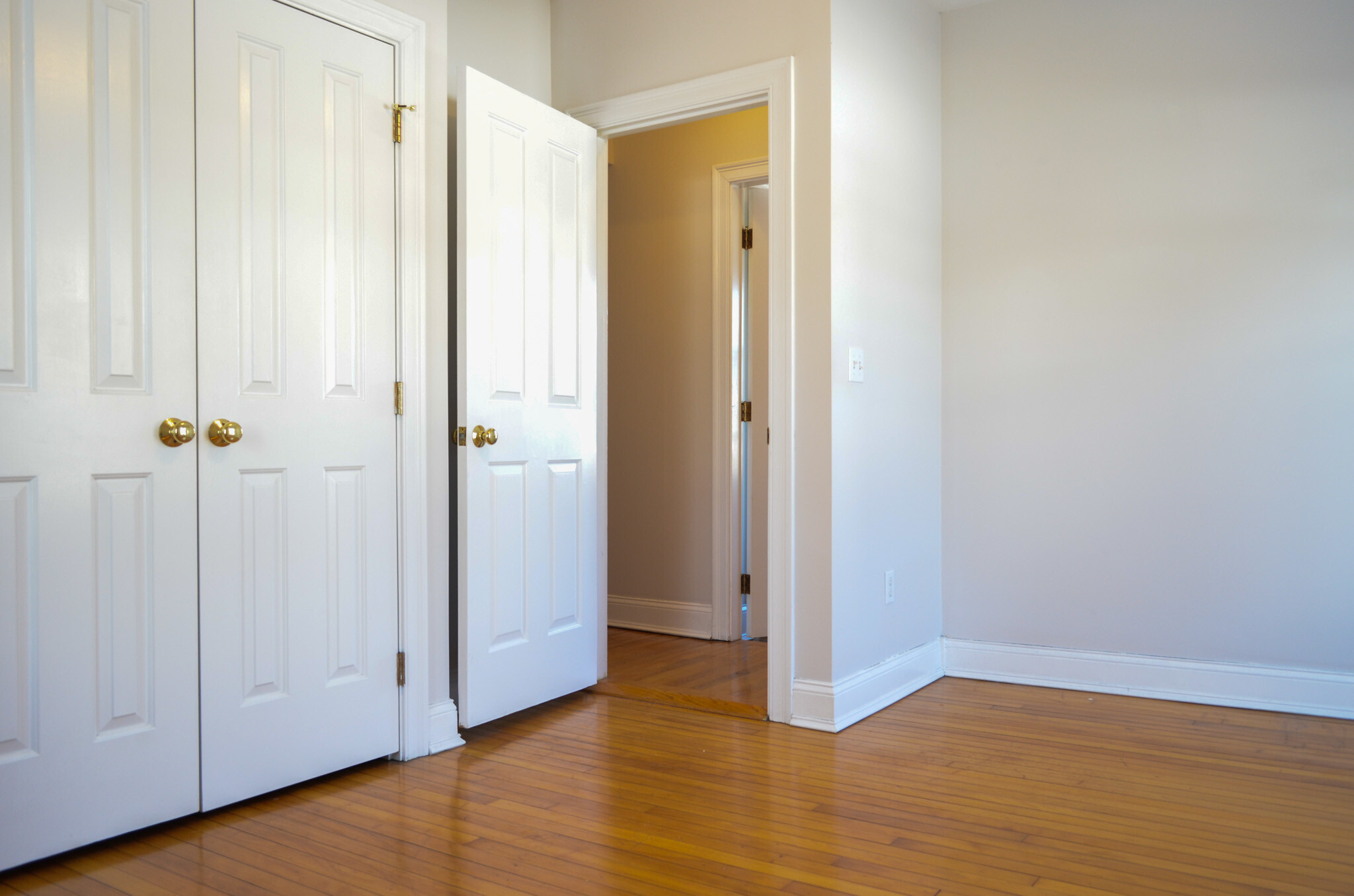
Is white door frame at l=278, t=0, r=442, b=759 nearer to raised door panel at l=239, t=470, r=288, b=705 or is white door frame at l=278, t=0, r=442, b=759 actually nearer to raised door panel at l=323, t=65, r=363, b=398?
raised door panel at l=323, t=65, r=363, b=398

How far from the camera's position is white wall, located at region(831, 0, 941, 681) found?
10.2ft

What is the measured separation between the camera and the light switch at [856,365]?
3.15m

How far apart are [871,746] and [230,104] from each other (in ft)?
7.98

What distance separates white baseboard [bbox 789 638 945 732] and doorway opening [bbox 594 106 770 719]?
2.92 ft

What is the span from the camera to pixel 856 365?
319 centimetres

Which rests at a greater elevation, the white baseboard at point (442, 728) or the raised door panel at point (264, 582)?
the raised door panel at point (264, 582)

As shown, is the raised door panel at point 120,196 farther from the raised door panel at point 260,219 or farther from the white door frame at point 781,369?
the white door frame at point 781,369

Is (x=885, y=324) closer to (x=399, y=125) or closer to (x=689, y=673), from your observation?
(x=689, y=673)

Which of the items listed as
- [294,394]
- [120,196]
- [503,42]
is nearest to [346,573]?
[294,394]

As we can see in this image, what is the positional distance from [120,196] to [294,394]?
0.59 meters

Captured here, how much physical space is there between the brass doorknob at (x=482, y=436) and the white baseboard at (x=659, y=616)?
179cm

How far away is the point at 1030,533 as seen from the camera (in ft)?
12.0

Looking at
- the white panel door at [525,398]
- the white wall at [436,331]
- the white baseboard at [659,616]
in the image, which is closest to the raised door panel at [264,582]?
the white wall at [436,331]

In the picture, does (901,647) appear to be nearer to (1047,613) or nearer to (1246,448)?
(1047,613)
